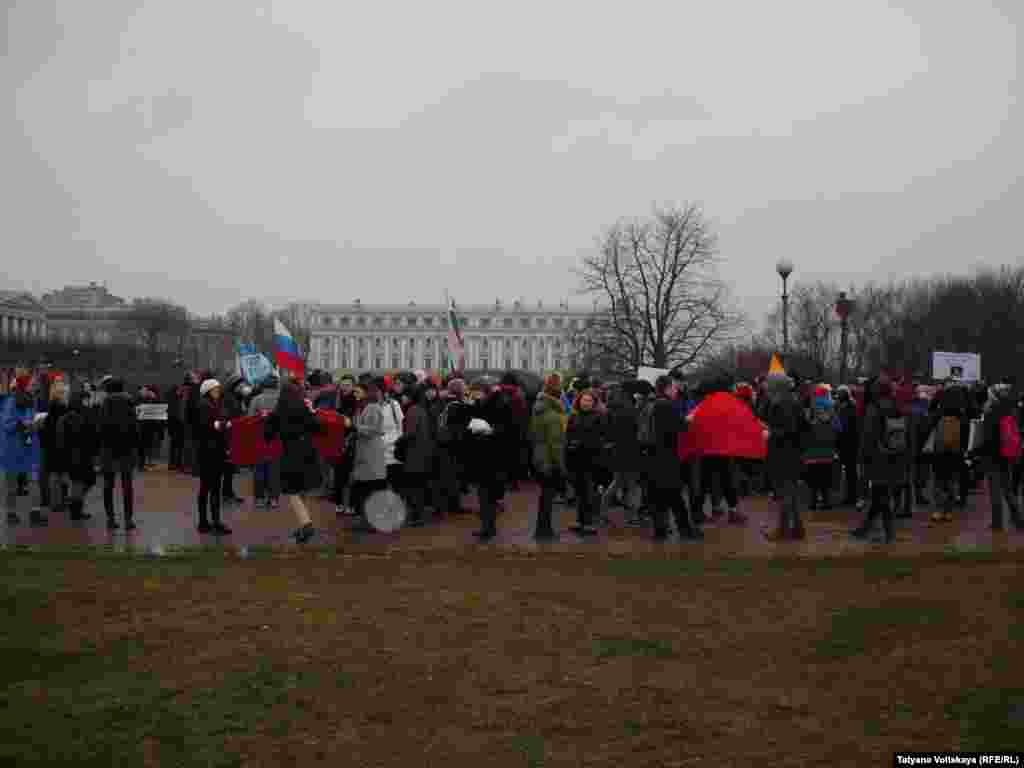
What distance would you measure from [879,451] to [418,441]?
5.67 m

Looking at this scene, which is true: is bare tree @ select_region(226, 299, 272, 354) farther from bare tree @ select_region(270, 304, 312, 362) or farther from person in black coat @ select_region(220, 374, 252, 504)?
person in black coat @ select_region(220, 374, 252, 504)

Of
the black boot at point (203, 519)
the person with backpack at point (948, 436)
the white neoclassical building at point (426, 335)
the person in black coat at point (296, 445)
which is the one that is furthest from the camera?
the white neoclassical building at point (426, 335)

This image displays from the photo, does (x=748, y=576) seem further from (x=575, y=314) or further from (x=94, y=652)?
(x=575, y=314)

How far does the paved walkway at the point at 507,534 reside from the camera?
11.4m

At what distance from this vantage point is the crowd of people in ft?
38.7

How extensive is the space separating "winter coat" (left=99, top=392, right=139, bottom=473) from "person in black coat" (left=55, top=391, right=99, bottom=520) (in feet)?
1.48

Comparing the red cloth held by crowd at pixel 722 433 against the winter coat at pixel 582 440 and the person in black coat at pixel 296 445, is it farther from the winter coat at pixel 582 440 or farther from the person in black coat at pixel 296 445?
the person in black coat at pixel 296 445

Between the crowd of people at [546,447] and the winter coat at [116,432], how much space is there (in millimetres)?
21

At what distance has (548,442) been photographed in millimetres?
11773

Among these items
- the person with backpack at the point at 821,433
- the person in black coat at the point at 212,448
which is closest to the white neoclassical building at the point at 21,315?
the person in black coat at the point at 212,448

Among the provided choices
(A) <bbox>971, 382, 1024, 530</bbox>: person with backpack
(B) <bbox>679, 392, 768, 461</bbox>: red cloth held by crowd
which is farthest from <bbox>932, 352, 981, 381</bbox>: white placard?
(B) <bbox>679, 392, 768, 461</bbox>: red cloth held by crowd

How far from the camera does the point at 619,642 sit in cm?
736

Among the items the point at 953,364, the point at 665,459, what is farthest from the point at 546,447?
the point at 953,364

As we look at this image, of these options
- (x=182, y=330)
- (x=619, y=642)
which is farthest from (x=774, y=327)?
(x=619, y=642)
